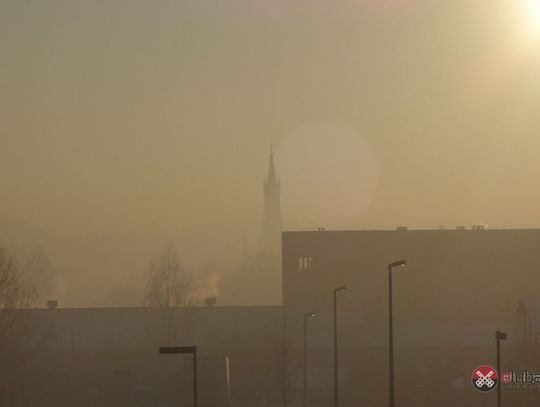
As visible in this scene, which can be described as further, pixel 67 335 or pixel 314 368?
pixel 67 335

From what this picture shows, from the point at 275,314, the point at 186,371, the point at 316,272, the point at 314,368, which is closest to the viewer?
the point at 186,371

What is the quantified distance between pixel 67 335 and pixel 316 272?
881 inches

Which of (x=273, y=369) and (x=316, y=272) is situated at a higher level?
(x=316, y=272)

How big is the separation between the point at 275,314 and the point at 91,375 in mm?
16884

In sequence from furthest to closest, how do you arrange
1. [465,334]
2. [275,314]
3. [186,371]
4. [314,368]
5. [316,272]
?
[316,272] < [275,314] < [465,334] < [314,368] < [186,371]

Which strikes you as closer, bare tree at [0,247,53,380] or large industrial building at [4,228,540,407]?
bare tree at [0,247,53,380]

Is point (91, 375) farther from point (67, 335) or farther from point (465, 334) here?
point (465, 334)

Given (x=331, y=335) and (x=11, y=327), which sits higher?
(x=11, y=327)

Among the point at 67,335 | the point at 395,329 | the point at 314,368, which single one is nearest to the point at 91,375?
the point at 67,335

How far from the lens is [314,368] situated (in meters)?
70.0

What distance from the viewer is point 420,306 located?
87.4 meters

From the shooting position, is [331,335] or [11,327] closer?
[11,327]

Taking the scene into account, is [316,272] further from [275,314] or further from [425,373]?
[425,373]

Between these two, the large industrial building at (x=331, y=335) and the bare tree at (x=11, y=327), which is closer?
the bare tree at (x=11, y=327)
